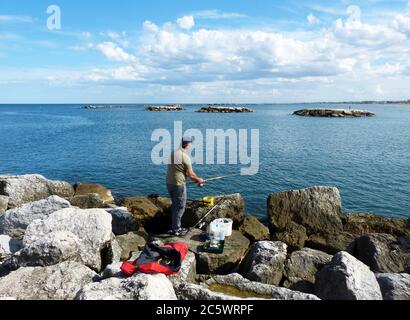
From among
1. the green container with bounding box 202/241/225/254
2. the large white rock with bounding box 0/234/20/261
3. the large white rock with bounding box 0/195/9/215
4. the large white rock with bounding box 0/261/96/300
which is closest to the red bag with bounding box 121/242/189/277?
the large white rock with bounding box 0/261/96/300

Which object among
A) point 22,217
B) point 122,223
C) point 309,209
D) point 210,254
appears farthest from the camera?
point 309,209

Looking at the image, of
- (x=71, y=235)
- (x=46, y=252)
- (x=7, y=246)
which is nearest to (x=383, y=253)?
(x=71, y=235)

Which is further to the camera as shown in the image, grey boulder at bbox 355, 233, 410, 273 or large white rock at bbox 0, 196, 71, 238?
large white rock at bbox 0, 196, 71, 238

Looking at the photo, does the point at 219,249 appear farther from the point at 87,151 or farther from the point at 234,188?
the point at 87,151

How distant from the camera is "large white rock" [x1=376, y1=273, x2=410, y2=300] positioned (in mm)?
7711

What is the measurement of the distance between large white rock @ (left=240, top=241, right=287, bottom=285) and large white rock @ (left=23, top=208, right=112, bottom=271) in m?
4.10

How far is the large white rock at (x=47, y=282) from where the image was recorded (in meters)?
7.24

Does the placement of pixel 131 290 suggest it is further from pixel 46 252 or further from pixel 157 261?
pixel 46 252

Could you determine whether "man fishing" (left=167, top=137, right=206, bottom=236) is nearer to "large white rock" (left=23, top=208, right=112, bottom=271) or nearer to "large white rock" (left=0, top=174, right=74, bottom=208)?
"large white rock" (left=23, top=208, right=112, bottom=271)

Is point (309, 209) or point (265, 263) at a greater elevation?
point (309, 209)

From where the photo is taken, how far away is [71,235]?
888 cm

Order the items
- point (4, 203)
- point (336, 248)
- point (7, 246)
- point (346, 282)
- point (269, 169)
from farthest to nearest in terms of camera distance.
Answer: point (269, 169)
point (4, 203)
point (336, 248)
point (7, 246)
point (346, 282)

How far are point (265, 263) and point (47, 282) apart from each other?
555cm
